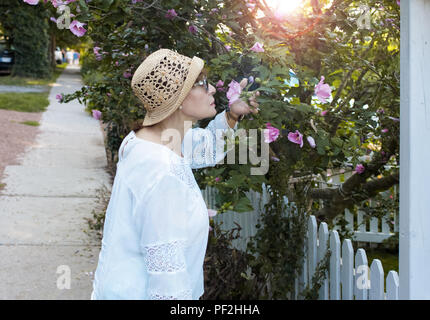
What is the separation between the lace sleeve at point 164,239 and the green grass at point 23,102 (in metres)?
13.0

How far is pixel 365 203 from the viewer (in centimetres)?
552

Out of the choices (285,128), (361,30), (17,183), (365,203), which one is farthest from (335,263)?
(17,183)

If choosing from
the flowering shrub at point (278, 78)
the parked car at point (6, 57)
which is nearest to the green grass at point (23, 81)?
the parked car at point (6, 57)

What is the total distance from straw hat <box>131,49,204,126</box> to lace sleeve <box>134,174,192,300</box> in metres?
0.25

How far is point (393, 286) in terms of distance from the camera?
2.62 m

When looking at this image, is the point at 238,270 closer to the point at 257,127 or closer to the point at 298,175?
the point at 298,175

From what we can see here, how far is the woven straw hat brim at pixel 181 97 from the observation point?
1919mm

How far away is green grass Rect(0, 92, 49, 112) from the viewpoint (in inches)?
558

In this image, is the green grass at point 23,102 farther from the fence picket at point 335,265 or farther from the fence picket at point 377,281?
the fence picket at point 377,281

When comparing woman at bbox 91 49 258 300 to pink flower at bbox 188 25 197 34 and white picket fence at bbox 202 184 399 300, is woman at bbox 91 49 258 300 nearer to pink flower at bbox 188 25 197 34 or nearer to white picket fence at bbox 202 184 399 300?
white picket fence at bbox 202 184 399 300

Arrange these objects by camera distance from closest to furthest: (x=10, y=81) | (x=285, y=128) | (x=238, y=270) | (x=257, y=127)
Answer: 1. (x=257, y=127)
2. (x=285, y=128)
3. (x=238, y=270)
4. (x=10, y=81)

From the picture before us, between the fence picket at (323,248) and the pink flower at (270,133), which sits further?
the fence picket at (323,248)
